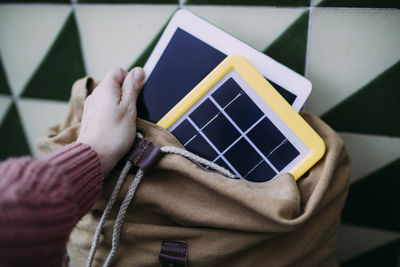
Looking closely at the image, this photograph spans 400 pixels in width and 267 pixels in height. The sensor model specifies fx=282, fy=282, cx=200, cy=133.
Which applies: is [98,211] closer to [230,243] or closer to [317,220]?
[230,243]

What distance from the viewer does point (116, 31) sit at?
0.59 metres

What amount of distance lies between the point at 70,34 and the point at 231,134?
0.44 metres

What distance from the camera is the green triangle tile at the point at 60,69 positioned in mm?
620

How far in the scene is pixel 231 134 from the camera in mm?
410

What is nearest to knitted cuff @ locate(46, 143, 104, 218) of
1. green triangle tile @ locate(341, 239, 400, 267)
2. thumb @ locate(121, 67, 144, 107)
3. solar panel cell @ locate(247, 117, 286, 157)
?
thumb @ locate(121, 67, 144, 107)

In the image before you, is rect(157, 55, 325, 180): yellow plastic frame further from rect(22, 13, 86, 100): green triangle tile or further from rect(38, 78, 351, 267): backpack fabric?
rect(22, 13, 86, 100): green triangle tile

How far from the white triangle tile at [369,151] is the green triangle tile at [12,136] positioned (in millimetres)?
777

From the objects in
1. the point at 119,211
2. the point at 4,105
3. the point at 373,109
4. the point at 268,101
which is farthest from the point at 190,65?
the point at 4,105

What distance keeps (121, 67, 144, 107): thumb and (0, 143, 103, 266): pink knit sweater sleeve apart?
0.13 meters

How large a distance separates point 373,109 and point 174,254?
0.43 meters

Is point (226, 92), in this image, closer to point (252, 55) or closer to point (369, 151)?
point (252, 55)

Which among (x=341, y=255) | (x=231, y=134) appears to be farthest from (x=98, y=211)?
(x=341, y=255)

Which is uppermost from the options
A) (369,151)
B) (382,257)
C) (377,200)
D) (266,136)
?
(266,136)

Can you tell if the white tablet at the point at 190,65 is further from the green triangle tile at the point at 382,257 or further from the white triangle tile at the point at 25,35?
the green triangle tile at the point at 382,257
